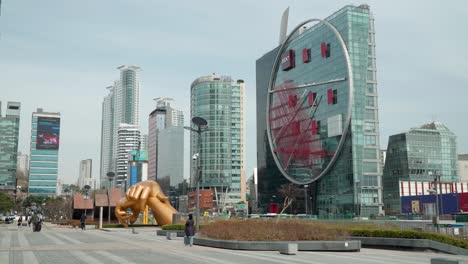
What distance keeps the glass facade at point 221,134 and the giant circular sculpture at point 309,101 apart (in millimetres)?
51832

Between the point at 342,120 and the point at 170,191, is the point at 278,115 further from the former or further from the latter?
the point at 170,191

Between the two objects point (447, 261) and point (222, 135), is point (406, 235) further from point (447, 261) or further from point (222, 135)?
point (222, 135)

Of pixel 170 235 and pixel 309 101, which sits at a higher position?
pixel 309 101

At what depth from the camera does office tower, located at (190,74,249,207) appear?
161125 millimetres

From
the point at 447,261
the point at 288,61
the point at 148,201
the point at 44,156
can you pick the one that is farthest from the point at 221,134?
the point at 447,261

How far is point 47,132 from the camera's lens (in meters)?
197

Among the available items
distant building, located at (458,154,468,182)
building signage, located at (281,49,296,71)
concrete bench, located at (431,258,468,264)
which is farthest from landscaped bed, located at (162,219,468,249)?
distant building, located at (458,154,468,182)

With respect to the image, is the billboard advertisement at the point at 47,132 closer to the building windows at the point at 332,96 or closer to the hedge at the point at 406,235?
the building windows at the point at 332,96

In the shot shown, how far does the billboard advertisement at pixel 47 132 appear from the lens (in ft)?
641

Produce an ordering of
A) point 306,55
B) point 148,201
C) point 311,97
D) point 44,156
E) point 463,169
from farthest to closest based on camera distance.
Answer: point 44,156 < point 463,169 < point 306,55 < point 311,97 < point 148,201

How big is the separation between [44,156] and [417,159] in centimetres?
14781

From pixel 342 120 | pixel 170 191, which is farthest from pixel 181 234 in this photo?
pixel 170 191

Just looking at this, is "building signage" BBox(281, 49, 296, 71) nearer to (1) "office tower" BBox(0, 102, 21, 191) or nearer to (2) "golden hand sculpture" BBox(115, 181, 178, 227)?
(2) "golden hand sculpture" BBox(115, 181, 178, 227)

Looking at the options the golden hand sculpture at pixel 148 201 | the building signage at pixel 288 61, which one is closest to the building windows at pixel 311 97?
the building signage at pixel 288 61
